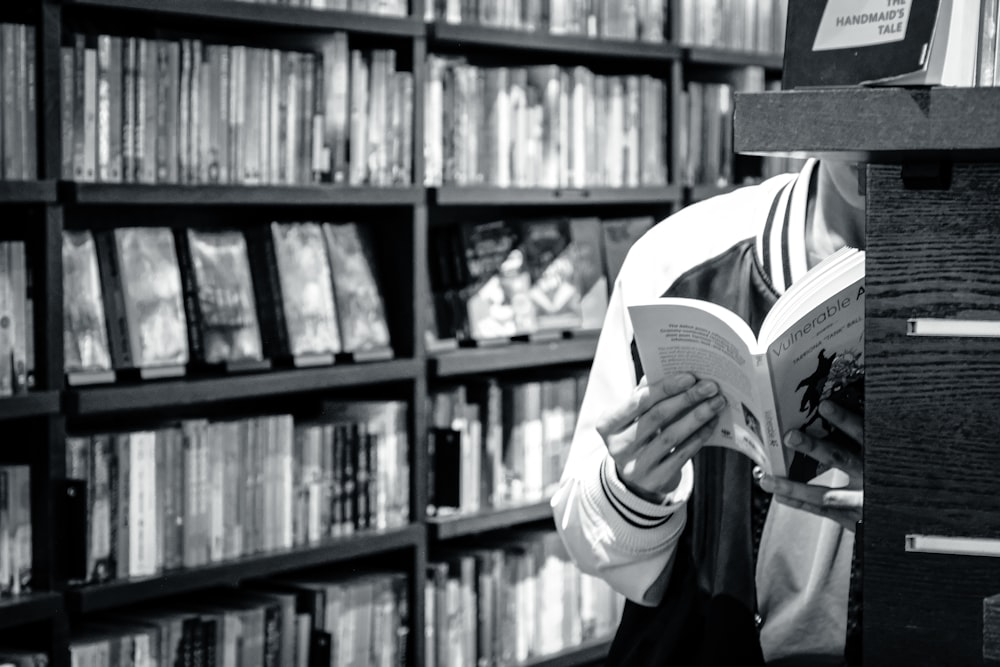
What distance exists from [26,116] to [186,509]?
759 mm

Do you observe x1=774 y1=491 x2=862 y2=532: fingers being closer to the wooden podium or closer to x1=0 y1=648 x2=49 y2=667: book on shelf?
the wooden podium

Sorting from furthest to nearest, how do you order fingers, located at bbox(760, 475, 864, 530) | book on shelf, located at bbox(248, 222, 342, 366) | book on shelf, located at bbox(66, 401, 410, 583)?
book on shelf, located at bbox(248, 222, 342, 366), book on shelf, located at bbox(66, 401, 410, 583), fingers, located at bbox(760, 475, 864, 530)

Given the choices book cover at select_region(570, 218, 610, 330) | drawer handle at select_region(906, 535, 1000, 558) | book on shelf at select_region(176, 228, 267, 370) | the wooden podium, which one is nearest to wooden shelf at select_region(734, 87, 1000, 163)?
the wooden podium

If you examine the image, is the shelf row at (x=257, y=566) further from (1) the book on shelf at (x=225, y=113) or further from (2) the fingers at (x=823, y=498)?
(2) the fingers at (x=823, y=498)

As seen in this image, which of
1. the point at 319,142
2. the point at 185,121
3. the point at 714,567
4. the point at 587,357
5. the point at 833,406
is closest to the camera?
the point at 833,406

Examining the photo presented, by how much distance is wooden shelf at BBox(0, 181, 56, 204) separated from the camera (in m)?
2.09

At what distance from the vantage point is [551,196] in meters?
3.13

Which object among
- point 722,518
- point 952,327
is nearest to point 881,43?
point 952,327

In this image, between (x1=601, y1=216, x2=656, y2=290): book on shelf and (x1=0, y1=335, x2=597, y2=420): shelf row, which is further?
(x1=601, y1=216, x2=656, y2=290): book on shelf

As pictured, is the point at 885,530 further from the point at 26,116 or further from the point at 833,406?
the point at 26,116

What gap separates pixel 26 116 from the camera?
215 cm

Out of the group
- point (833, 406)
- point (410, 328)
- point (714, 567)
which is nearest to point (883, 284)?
point (833, 406)

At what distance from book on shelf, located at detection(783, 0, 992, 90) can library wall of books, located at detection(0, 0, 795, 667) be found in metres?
1.60

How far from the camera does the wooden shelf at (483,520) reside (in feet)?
9.52
